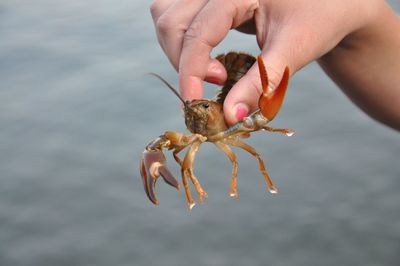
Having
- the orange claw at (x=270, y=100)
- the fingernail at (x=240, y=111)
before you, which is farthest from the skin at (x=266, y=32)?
the orange claw at (x=270, y=100)

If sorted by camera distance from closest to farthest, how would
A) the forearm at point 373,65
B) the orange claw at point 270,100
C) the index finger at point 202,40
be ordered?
the orange claw at point 270,100
the index finger at point 202,40
the forearm at point 373,65

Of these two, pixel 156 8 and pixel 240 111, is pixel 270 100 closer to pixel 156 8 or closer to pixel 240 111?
pixel 240 111

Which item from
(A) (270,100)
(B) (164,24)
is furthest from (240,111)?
(B) (164,24)

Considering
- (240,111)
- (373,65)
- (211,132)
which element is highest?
(240,111)

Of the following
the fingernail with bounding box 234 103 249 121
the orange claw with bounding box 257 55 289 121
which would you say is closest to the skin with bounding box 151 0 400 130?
the fingernail with bounding box 234 103 249 121

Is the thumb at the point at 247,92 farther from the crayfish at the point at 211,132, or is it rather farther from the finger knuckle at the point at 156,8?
the finger knuckle at the point at 156,8

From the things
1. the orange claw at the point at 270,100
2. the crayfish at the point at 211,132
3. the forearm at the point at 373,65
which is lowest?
the forearm at the point at 373,65

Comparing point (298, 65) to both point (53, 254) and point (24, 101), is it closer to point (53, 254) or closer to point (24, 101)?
point (53, 254)
